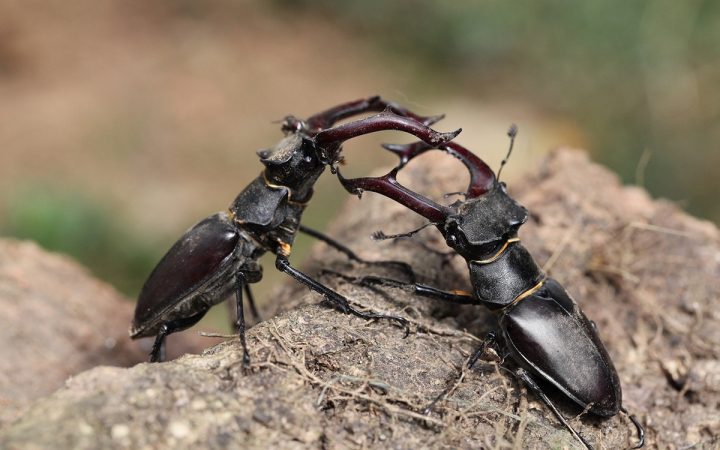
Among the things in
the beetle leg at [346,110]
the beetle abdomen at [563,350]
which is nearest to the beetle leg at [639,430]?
the beetle abdomen at [563,350]

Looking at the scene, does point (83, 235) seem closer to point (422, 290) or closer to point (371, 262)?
point (371, 262)

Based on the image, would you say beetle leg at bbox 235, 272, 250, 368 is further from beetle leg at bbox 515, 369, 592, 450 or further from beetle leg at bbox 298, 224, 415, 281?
beetle leg at bbox 515, 369, 592, 450

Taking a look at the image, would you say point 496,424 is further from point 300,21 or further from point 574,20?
point 300,21

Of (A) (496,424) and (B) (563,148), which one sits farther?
(B) (563,148)

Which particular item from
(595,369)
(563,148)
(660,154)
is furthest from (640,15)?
(595,369)

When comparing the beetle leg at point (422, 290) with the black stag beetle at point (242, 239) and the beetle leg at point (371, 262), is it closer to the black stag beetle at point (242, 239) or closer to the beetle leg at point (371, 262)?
the beetle leg at point (371, 262)
